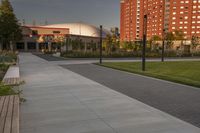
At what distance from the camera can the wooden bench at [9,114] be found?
4.25m

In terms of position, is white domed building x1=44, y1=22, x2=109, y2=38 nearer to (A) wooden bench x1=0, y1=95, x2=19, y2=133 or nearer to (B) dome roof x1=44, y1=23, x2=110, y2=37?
(B) dome roof x1=44, y1=23, x2=110, y2=37

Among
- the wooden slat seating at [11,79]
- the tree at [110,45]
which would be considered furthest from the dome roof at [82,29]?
the wooden slat seating at [11,79]

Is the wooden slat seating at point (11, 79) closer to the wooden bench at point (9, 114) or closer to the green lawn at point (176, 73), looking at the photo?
the wooden bench at point (9, 114)

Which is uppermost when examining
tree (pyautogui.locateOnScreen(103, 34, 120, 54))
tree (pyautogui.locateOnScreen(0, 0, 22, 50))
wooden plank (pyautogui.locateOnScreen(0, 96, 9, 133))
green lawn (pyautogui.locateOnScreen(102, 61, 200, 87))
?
tree (pyautogui.locateOnScreen(0, 0, 22, 50))

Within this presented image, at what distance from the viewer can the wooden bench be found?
4.25 meters

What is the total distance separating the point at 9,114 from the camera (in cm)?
517

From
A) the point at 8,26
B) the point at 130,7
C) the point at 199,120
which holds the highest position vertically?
the point at 130,7

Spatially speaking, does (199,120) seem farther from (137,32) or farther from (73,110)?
(137,32)

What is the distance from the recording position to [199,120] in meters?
6.17

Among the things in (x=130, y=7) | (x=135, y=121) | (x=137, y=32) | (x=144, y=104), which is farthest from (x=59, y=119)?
(x=137, y=32)

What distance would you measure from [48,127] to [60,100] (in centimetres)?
277

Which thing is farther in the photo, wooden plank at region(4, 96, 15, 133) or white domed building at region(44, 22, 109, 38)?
white domed building at region(44, 22, 109, 38)

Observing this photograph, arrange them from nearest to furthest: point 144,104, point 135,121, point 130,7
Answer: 1. point 135,121
2. point 144,104
3. point 130,7

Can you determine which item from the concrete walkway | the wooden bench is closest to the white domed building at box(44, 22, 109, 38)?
the concrete walkway
